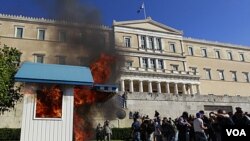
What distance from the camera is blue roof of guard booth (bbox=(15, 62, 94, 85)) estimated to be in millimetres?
A: 11750

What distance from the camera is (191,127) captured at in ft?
45.7

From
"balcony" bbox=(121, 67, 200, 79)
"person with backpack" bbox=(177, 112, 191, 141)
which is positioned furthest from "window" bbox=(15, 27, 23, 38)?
"person with backpack" bbox=(177, 112, 191, 141)

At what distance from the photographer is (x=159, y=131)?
51.4 feet

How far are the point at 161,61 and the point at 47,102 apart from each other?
43.1 metres

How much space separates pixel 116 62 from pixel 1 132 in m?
11.2

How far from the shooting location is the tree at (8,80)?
653 inches

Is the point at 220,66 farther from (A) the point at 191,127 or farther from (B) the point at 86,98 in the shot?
(B) the point at 86,98

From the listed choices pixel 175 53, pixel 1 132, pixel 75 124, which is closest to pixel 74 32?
pixel 1 132

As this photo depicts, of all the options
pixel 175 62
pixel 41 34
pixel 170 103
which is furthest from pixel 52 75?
pixel 175 62

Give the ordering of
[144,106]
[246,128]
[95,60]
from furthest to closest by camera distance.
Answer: [144,106], [95,60], [246,128]

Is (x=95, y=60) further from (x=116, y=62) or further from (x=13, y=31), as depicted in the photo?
(x=13, y=31)

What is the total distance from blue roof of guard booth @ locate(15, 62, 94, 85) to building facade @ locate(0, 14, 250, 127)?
62.1 feet

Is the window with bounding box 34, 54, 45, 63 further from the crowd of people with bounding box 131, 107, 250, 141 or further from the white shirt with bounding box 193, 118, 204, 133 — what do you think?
the white shirt with bounding box 193, 118, 204, 133

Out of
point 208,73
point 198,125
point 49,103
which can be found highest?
point 208,73
